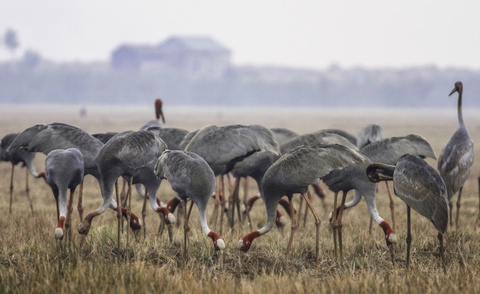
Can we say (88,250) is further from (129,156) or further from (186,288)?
(186,288)

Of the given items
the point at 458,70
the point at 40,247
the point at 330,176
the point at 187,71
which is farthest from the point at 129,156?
the point at 458,70

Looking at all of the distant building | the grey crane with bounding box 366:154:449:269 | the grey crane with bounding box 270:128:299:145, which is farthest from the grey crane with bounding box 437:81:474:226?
the distant building

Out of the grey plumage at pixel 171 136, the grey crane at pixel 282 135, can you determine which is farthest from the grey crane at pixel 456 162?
the grey plumage at pixel 171 136

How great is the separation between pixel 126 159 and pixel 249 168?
94.7 inches

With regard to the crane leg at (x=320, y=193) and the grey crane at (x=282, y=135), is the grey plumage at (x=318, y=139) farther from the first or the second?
the crane leg at (x=320, y=193)

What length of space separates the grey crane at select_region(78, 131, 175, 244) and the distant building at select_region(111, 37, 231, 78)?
169m

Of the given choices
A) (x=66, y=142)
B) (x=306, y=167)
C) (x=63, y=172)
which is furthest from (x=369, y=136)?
(x=63, y=172)

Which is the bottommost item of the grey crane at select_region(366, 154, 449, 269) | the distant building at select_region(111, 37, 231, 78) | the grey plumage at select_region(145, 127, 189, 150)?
the grey crane at select_region(366, 154, 449, 269)

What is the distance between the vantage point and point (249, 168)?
10.0 m

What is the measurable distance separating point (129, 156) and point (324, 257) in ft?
8.53

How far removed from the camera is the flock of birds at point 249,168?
23.5ft

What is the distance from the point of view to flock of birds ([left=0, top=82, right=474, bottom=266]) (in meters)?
7.16

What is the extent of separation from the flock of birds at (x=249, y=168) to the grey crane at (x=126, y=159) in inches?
0.5

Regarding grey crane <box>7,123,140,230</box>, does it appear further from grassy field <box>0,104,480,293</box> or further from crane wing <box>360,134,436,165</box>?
crane wing <box>360,134,436,165</box>
